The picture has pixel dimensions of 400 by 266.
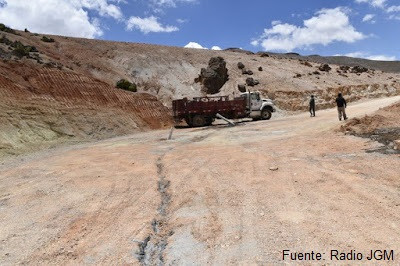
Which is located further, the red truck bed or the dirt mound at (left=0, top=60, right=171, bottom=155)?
the red truck bed

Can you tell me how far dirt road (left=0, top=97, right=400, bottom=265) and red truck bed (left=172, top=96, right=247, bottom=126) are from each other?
1677 centimetres

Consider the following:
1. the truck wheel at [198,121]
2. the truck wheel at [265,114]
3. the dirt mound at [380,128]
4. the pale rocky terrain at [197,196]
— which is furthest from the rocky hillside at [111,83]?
the dirt mound at [380,128]

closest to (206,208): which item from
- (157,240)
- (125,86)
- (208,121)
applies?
(157,240)

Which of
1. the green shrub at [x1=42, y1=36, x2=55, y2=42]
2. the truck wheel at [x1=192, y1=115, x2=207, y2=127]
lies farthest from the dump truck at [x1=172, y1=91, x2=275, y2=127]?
the green shrub at [x1=42, y1=36, x2=55, y2=42]

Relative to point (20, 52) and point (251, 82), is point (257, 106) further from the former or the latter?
point (20, 52)

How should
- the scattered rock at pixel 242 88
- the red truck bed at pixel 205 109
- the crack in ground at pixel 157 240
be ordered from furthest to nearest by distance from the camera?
the scattered rock at pixel 242 88
the red truck bed at pixel 205 109
the crack in ground at pixel 157 240

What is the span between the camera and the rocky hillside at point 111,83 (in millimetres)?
26609

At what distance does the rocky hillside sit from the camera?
1048 inches

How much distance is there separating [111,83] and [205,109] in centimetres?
1561

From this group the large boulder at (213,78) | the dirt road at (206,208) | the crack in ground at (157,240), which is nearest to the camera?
the crack in ground at (157,240)

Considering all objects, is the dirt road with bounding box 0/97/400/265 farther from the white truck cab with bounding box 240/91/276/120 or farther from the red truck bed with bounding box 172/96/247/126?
the white truck cab with bounding box 240/91/276/120

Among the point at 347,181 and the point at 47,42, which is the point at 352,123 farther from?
the point at 47,42

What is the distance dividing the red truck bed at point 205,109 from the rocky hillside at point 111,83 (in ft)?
14.3

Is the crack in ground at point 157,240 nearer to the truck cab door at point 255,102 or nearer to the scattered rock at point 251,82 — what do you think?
the truck cab door at point 255,102
